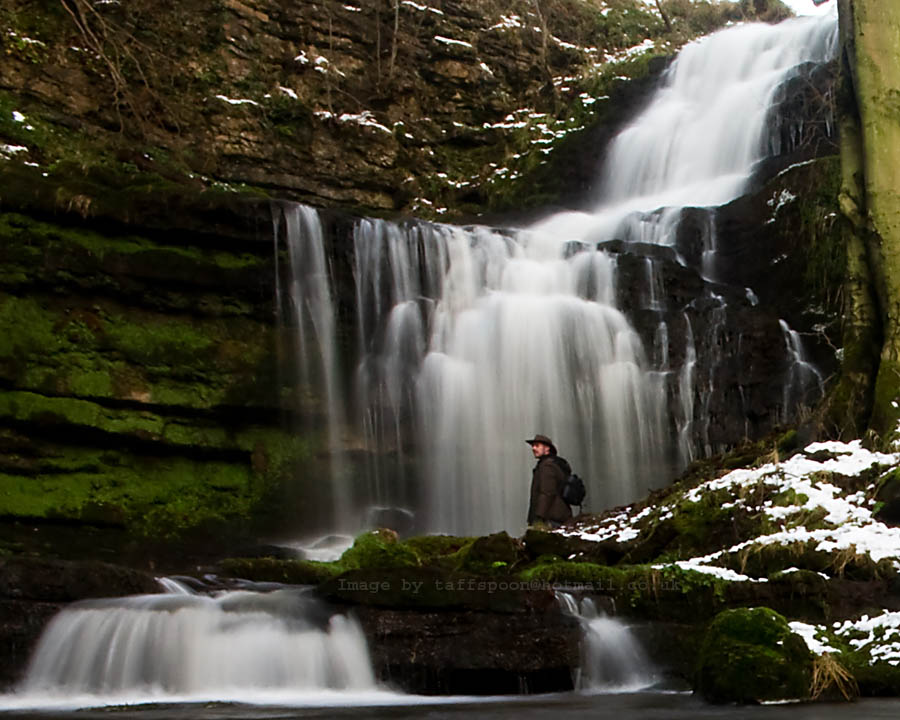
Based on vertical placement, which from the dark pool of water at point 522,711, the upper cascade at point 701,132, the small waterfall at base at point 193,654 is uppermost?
the upper cascade at point 701,132

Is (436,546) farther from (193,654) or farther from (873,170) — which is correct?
(873,170)

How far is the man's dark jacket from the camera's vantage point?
41.6 ft

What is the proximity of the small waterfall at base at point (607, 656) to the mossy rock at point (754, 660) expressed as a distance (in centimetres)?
107

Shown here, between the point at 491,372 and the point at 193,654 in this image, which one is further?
the point at 491,372

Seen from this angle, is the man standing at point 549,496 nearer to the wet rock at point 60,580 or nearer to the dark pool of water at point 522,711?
the wet rock at point 60,580

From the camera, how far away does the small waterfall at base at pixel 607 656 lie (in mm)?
7684

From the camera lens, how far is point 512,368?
643 inches

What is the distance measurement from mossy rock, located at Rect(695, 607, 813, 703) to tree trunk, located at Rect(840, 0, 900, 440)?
15.3 feet

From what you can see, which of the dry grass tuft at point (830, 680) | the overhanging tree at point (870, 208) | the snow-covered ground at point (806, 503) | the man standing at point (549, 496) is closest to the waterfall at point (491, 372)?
the man standing at point (549, 496)

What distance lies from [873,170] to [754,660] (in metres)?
6.45

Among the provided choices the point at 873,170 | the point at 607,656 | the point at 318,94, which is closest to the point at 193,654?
the point at 607,656

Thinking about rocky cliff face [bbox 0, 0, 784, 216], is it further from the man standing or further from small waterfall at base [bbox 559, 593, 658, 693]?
small waterfall at base [bbox 559, 593, 658, 693]

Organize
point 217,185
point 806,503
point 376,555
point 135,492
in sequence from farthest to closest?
1. point 217,185
2. point 135,492
3. point 376,555
4. point 806,503

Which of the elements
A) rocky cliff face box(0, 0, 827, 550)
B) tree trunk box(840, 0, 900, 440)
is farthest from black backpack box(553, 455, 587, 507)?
rocky cliff face box(0, 0, 827, 550)
